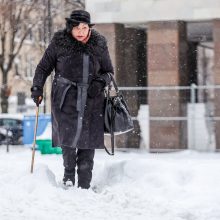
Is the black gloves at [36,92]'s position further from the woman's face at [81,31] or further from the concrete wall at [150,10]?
the concrete wall at [150,10]

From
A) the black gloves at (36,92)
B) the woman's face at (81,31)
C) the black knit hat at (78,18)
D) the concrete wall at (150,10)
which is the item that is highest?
the concrete wall at (150,10)

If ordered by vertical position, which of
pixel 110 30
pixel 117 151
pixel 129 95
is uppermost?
pixel 110 30

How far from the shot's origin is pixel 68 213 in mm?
7086

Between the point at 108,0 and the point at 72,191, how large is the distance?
1171 cm

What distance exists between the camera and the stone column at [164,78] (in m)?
18.7

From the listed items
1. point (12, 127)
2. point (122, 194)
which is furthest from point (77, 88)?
point (12, 127)

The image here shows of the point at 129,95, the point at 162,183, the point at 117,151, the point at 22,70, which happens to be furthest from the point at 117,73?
the point at 22,70

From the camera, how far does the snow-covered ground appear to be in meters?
7.20

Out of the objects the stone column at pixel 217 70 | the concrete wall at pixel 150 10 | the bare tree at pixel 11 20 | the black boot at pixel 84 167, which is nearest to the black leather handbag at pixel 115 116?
the black boot at pixel 84 167

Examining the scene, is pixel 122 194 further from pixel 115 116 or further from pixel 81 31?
pixel 81 31

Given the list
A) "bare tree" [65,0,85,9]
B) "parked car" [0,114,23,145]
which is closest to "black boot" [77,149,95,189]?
"parked car" [0,114,23,145]

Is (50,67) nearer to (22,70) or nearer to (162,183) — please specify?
(162,183)

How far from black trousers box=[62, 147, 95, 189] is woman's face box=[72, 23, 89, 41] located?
1200 mm

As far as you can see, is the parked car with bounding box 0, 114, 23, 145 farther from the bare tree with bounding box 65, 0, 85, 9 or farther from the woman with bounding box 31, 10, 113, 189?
the woman with bounding box 31, 10, 113, 189
